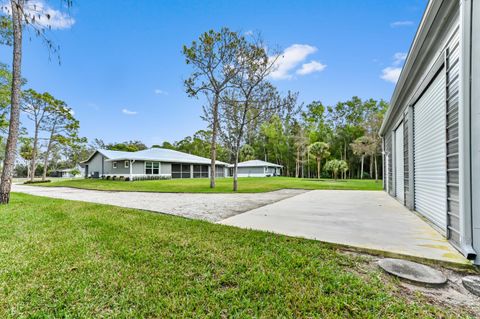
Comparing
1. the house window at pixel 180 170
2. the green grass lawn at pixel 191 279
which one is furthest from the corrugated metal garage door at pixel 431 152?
the house window at pixel 180 170

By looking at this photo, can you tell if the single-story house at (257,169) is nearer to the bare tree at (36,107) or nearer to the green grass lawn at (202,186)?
the green grass lawn at (202,186)

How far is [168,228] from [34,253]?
175 cm

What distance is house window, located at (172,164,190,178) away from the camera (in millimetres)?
23859

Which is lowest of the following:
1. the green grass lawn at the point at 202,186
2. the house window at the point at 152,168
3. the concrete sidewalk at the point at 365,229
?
the green grass lawn at the point at 202,186

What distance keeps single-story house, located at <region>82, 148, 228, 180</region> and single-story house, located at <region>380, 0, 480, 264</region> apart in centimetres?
1999

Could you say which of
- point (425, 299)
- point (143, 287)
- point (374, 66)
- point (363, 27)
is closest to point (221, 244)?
point (143, 287)

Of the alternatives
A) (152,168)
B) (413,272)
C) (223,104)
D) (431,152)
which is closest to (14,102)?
(223,104)

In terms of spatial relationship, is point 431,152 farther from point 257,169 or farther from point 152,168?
point 257,169

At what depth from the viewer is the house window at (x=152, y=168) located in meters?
21.3

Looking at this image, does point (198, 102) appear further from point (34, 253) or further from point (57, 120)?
point (57, 120)

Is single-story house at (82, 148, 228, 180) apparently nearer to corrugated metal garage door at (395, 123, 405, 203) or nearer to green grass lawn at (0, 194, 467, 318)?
green grass lawn at (0, 194, 467, 318)

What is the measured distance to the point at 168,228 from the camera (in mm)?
3910

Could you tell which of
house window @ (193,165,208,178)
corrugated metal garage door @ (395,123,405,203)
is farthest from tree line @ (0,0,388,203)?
house window @ (193,165,208,178)

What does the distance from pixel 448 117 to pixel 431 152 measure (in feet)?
3.64
